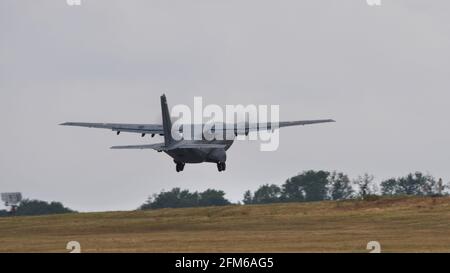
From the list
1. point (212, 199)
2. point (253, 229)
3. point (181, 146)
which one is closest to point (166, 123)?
point (181, 146)

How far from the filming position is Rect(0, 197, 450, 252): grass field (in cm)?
4778

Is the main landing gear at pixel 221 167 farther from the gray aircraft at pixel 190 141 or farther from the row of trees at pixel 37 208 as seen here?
the row of trees at pixel 37 208

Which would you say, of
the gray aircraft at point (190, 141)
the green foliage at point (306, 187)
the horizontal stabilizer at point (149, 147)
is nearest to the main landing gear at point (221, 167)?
the gray aircraft at point (190, 141)

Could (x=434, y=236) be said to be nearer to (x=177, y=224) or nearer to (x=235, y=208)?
(x=177, y=224)

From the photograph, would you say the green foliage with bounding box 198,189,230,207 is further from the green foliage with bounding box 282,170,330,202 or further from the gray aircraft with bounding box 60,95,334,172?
the gray aircraft with bounding box 60,95,334,172

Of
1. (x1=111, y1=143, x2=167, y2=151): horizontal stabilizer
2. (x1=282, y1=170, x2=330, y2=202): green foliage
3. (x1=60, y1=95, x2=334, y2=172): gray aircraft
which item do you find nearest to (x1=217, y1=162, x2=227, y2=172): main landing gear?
(x1=60, y1=95, x2=334, y2=172): gray aircraft

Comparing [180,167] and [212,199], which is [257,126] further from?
[212,199]

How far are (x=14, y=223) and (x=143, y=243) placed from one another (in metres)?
20.7

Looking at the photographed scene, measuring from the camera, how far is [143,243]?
166ft

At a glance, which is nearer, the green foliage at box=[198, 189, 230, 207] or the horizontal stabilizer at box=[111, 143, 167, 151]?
the horizontal stabilizer at box=[111, 143, 167, 151]

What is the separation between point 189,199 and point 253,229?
58144mm

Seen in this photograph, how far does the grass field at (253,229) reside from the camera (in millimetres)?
47781
